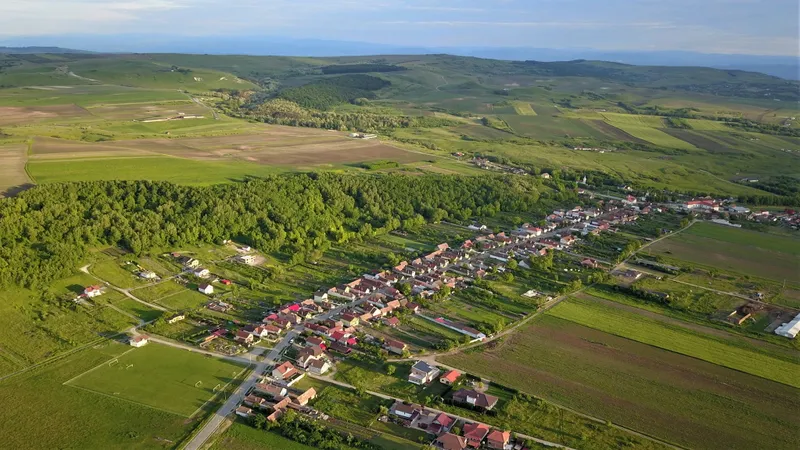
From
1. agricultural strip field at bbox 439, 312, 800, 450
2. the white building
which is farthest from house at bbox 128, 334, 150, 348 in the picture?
the white building

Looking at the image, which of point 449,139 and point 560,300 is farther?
point 449,139

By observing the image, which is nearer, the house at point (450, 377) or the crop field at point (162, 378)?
the crop field at point (162, 378)

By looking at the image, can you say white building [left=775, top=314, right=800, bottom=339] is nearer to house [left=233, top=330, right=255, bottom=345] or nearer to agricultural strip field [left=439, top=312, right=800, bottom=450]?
agricultural strip field [left=439, top=312, right=800, bottom=450]

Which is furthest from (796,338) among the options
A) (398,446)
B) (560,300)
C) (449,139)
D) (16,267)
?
(449,139)

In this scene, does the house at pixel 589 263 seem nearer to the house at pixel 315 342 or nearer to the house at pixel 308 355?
the house at pixel 315 342

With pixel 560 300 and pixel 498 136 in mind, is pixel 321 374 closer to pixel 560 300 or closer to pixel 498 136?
pixel 560 300

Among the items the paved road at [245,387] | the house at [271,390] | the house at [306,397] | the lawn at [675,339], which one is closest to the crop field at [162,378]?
the paved road at [245,387]

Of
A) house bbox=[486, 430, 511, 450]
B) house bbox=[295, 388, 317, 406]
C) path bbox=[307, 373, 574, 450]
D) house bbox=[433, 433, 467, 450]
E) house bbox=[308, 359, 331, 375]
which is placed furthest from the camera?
house bbox=[308, 359, 331, 375]
